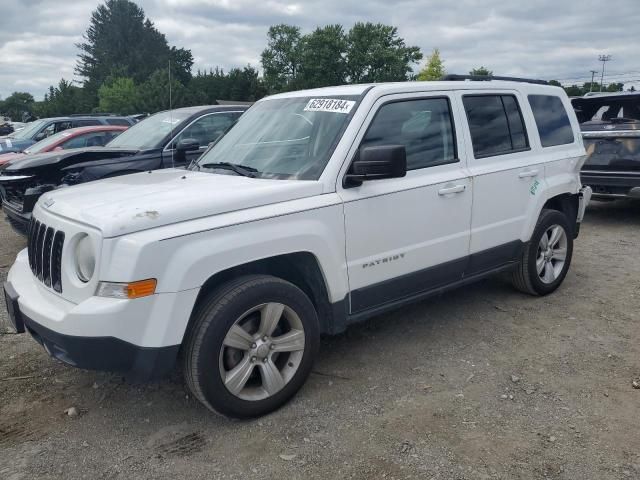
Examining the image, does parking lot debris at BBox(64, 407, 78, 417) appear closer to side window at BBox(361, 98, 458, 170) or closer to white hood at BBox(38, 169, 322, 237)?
white hood at BBox(38, 169, 322, 237)

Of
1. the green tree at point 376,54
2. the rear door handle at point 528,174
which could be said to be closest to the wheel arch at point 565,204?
the rear door handle at point 528,174

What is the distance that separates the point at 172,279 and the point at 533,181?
3229 mm

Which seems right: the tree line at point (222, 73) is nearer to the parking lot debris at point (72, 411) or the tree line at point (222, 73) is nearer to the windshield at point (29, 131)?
the windshield at point (29, 131)

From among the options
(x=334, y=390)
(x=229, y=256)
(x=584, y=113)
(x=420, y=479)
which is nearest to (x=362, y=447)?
(x=420, y=479)

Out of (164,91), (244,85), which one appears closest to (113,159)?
(164,91)

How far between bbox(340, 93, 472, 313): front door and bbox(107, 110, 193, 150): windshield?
164 inches

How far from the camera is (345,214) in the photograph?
11.0 ft

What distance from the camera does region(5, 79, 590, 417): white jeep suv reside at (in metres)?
2.72

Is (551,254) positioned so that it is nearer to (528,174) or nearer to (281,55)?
(528,174)

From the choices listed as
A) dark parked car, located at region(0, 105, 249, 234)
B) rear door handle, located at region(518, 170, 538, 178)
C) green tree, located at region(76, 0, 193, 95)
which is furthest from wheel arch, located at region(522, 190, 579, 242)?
A: green tree, located at region(76, 0, 193, 95)

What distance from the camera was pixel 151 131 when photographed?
7602 millimetres

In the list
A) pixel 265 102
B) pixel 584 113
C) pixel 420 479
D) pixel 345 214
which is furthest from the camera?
pixel 584 113

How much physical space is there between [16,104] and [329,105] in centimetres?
10374

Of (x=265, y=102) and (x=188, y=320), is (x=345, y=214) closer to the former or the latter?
(x=188, y=320)
